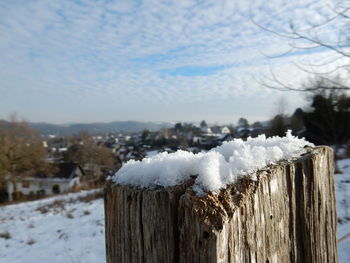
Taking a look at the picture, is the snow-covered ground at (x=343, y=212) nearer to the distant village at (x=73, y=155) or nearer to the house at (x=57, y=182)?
the distant village at (x=73, y=155)

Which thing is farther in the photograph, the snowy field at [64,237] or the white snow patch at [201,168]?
the snowy field at [64,237]

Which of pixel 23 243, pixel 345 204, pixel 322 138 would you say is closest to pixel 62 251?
pixel 23 243

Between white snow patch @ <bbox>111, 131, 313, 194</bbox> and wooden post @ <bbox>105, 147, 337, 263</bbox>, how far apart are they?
0.03m

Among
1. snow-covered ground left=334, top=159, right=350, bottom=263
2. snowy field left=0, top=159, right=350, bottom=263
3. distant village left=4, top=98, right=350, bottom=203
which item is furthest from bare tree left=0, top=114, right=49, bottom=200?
snow-covered ground left=334, top=159, right=350, bottom=263

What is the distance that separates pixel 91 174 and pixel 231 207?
115 feet

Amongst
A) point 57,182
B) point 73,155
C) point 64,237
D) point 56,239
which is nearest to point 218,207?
point 64,237

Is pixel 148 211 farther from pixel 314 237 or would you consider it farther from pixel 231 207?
pixel 314 237

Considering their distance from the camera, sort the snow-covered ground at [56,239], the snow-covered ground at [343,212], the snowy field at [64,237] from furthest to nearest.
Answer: the snow-covered ground at [56,239]
the snowy field at [64,237]
the snow-covered ground at [343,212]

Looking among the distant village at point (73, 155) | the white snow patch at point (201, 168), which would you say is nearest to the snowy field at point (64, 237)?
the white snow patch at point (201, 168)

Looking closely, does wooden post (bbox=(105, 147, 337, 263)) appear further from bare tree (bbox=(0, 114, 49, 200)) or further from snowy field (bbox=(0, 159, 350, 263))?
bare tree (bbox=(0, 114, 49, 200))

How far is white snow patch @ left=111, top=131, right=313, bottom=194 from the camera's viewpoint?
73cm

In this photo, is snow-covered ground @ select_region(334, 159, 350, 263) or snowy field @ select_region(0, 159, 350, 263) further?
snowy field @ select_region(0, 159, 350, 263)

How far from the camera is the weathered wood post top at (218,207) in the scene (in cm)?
66

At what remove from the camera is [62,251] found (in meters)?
4.70
